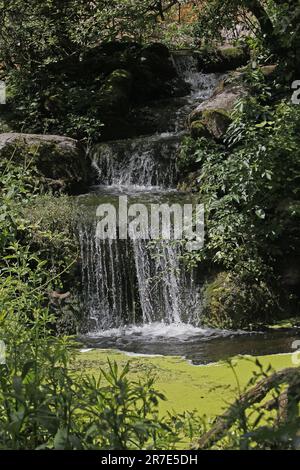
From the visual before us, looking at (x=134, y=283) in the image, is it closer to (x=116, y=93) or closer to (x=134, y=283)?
(x=134, y=283)

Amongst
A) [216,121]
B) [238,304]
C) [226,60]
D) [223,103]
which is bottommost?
[238,304]

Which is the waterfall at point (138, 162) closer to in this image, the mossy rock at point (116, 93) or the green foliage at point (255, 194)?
the mossy rock at point (116, 93)

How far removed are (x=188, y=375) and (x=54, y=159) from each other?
574 cm

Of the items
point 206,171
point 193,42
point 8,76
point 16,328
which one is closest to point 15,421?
point 16,328

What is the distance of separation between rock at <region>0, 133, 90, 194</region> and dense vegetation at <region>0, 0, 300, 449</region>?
0.15 meters

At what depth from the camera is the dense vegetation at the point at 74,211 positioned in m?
2.14

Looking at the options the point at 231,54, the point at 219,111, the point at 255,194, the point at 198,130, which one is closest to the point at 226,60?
the point at 231,54

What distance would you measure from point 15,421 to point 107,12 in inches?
427

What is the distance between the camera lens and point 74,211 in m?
8.61

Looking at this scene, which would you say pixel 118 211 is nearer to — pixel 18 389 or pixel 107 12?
pixel 107 12

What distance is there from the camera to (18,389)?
6.66ft

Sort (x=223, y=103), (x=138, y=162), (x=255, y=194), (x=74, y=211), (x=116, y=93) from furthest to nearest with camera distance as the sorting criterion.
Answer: (x=116, y=93) < (x=138, y=162) < (x=223, y=103) < (x=74, y=211) < (x=255, y=194)

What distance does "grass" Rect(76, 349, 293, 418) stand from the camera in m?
4.28

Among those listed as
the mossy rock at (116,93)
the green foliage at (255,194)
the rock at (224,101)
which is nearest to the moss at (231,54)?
the mossy rock at (116,93)
